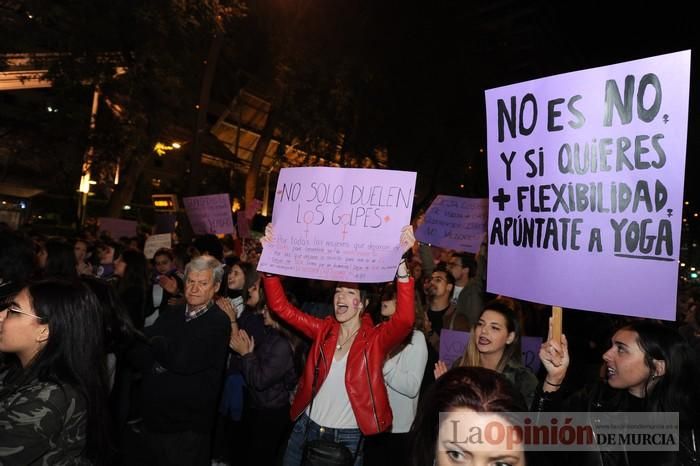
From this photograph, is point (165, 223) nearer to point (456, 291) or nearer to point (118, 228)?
point (118, 228)

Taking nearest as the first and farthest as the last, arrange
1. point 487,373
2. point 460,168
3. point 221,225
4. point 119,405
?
point 487,373, point 119,405, point 221,225, point 460,168

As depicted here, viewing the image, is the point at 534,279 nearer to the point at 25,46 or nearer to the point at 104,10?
the point at 25,46

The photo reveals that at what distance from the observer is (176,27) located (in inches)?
489

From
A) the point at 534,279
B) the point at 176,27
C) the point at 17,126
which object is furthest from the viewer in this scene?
the point at 17,126

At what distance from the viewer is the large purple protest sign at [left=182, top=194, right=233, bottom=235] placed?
9.82 meters

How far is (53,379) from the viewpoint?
8.01ft

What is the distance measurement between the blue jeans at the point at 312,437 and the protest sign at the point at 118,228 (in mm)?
9965

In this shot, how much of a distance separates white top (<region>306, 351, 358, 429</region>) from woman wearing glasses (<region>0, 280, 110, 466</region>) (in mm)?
1471

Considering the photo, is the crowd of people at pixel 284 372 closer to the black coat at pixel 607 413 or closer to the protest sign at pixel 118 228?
the black coat at pixel 607 413

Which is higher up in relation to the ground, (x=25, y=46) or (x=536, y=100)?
(x=25, y=46)

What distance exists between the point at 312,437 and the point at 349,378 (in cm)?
46

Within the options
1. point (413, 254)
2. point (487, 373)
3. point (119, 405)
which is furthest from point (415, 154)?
point (487, 373)

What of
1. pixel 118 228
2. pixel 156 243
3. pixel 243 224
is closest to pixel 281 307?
pixel 156 243

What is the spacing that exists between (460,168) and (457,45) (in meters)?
5.11
